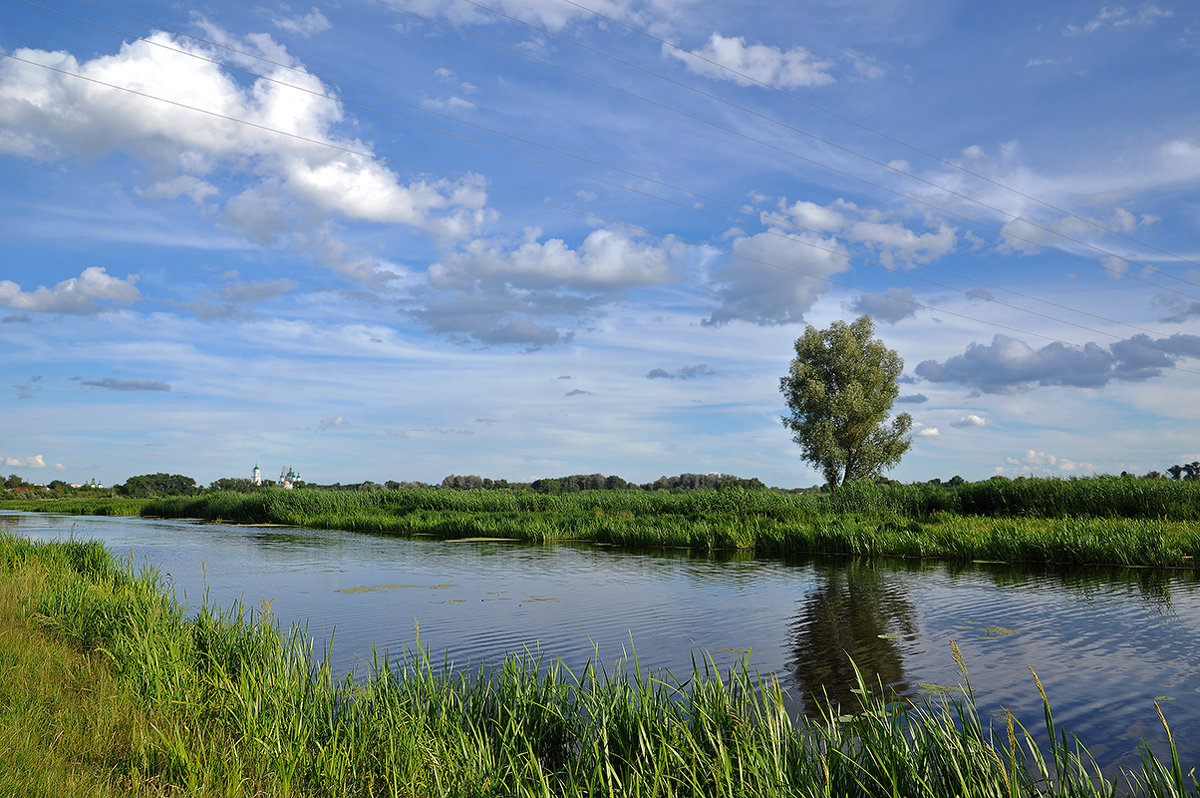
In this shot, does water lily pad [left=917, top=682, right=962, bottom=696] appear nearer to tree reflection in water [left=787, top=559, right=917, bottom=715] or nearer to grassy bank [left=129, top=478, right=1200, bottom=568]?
tree reflection in water [left=787, top=559, right=917, bottom=715]

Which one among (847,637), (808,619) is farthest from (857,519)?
(847,637)

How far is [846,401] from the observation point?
55.4 metres

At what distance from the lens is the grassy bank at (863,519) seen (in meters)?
22.0

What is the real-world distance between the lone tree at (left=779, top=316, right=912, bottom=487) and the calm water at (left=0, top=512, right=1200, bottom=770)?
3386 centimetres


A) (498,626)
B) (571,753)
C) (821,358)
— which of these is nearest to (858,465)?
(821,358)

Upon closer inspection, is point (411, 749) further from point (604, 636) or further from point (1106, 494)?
point (1106, 494)

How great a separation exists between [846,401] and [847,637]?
1781 inches

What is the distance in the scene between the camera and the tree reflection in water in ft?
31.2

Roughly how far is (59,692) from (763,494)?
106ft

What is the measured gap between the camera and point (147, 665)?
7270 millimetres

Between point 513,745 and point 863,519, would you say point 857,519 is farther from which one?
point 513,745

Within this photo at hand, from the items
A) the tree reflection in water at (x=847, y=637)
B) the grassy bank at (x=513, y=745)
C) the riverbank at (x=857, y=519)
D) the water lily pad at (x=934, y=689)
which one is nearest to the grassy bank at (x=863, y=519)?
the riverbank at (x=857, y=519)

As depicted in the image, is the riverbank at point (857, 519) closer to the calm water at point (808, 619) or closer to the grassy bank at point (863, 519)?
the grassy bank at point (863, 519)

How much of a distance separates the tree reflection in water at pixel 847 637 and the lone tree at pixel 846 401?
124ft
